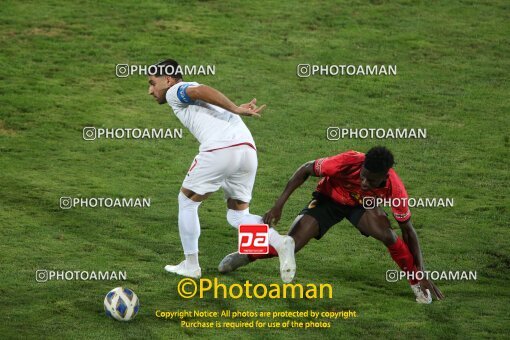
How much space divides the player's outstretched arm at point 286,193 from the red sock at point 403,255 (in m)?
1.09

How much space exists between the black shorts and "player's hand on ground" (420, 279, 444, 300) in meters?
0.89

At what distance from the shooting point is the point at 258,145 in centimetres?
1536

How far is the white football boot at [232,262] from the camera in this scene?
10914 mm

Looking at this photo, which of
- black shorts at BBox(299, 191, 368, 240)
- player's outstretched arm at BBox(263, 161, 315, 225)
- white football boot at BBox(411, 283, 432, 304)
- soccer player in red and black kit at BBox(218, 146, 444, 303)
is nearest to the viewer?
soccer player in red and black kit at BBox(218, 146, 444, 303)

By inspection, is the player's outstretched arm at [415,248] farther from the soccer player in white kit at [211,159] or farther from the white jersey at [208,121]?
the white jersey at [208,121]

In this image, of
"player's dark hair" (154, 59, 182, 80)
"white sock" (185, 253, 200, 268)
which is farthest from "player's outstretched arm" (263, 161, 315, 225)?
"player's dark hair" (154, 59, 182, 80)

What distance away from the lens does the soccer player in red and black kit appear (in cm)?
1009

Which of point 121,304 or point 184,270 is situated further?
point 184,270

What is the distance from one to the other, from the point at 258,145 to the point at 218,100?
504 centimetres

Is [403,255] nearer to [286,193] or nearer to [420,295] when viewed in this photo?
[420,295]

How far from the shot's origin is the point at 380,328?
9766 mm

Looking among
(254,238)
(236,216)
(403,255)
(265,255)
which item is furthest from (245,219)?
(403,255)

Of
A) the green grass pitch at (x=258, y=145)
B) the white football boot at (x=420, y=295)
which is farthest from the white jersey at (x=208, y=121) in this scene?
the white football boot at (x=420, y=295)

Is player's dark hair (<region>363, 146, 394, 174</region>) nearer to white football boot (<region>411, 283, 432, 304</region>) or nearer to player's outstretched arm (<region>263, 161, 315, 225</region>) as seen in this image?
player's outstretched arm (<region>263, 161, 315, 225</region>)
